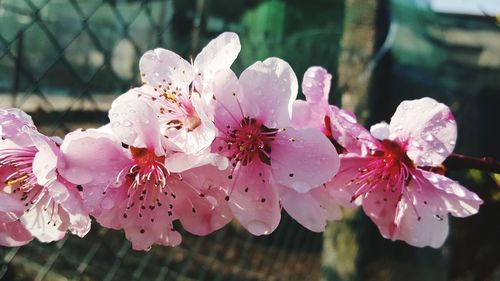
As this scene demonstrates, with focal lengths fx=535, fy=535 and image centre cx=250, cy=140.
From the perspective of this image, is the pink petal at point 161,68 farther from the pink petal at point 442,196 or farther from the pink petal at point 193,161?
the pink petal at point 442,196

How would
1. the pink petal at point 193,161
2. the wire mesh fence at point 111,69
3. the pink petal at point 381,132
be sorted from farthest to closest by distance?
the wire mesh fence at point 111,69
the pink petal at point 381,132
the pink petal at point 193,161

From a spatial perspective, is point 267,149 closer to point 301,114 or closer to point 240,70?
point 301,114

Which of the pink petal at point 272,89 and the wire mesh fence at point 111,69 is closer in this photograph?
the pink petal at point 272,89

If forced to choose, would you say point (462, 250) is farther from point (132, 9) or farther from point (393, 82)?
point (132, 9)

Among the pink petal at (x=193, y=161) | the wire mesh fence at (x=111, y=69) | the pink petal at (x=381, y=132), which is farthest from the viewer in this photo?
the wire mesh fence at (x=111, y=69)

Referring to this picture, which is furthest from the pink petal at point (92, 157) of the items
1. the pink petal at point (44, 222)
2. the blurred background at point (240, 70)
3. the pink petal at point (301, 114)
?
the blurred background at point (240, 70)

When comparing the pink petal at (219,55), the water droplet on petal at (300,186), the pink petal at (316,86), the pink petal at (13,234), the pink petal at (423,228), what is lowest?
the pink petal at (13,234)

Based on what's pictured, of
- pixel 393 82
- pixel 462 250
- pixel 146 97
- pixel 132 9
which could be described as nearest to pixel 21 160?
pixel 146 97
